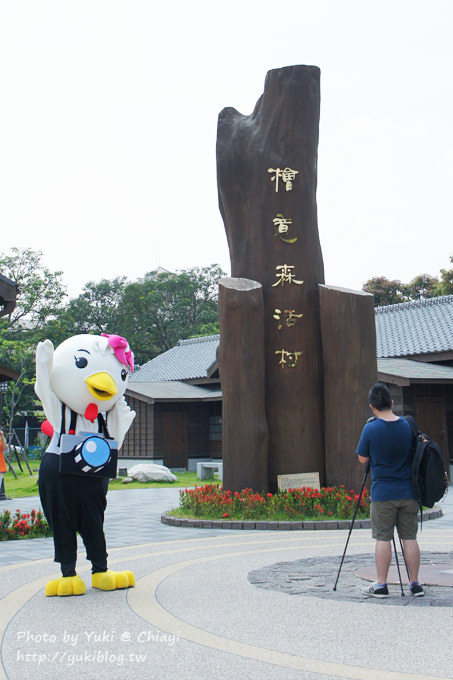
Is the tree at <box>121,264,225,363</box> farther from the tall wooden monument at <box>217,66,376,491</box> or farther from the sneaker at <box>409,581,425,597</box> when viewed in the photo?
the sneaker at <box>409,581,425,597</box>

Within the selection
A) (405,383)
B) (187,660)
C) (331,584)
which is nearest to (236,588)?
(331,584)

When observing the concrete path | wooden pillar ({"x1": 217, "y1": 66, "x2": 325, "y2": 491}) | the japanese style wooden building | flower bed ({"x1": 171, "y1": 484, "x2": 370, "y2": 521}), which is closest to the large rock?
the japanese style wooden building

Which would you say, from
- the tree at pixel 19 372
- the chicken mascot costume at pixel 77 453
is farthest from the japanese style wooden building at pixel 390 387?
the chicken mascot costume at pixel 77 453

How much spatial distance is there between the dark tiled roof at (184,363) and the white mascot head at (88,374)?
22003mm

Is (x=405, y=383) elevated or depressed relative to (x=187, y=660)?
elevated

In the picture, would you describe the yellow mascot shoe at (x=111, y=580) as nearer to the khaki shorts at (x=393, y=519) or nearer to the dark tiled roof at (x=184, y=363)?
the khaki shorts at (x=393, y=519)

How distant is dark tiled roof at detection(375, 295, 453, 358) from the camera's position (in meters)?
21.2

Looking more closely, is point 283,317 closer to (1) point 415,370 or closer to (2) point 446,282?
(1) point 415,370

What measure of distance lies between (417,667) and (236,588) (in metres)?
2.41

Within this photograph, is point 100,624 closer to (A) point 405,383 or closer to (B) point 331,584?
(B) point 331,584

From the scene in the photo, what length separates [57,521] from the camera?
5.77 metres

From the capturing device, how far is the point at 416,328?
2325cm

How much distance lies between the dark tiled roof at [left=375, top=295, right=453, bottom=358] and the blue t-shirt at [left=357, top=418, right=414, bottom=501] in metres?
15.4

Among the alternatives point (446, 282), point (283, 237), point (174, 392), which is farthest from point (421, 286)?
point (283, 237)
